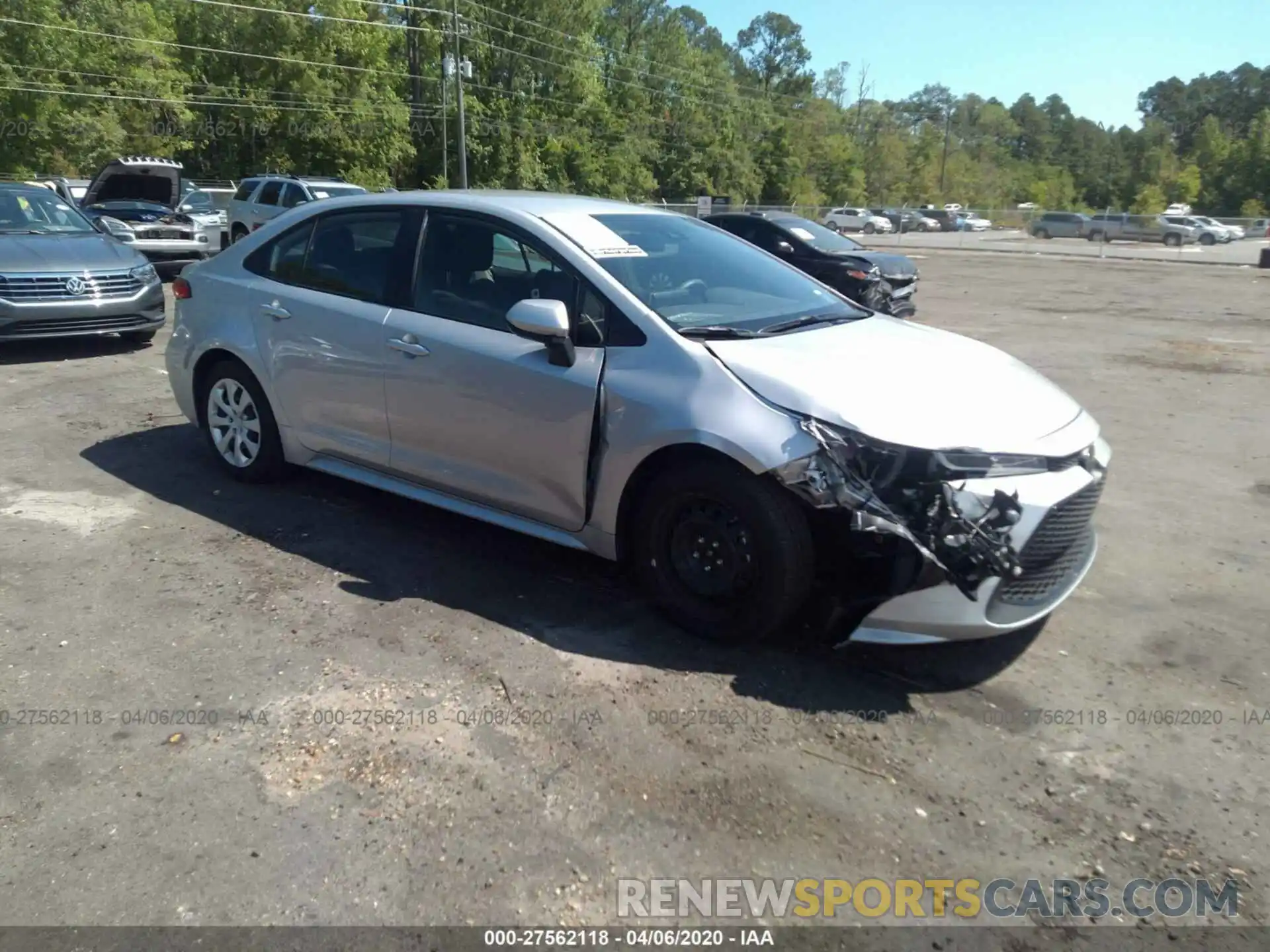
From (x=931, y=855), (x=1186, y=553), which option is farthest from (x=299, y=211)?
(x=1186, y=553)

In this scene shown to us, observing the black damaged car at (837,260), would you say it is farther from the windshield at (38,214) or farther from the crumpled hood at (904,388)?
the crumpled hood at (904,388)

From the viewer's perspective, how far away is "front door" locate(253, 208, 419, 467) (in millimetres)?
5027

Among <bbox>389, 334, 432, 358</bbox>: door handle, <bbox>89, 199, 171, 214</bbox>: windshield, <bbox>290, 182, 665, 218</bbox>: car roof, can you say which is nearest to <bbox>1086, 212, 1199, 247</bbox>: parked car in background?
<bbox>89, 199, 171, 214</bbox>: windshield

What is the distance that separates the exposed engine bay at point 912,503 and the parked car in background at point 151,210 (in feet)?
44.8

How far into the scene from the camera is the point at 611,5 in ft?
269

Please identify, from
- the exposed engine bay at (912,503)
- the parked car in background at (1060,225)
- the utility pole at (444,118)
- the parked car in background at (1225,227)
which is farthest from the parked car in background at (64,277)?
the parked car in background at (1060,225)

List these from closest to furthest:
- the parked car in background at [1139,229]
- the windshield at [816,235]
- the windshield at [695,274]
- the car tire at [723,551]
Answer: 1. the car tire at [723,551]
2. the windshield at [695,274]
3. the windshield at [816,235]
4. the parked car in background at [1139,229]

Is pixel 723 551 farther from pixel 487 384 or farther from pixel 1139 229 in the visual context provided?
pixel 1139 229

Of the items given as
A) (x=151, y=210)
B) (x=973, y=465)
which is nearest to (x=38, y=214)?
(x=151, y=210)

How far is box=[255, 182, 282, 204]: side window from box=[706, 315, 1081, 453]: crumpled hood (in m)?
18.5

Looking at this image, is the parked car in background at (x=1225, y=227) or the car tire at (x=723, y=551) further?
the parked car in background at (x=1225, y=227)

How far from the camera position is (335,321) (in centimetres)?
514

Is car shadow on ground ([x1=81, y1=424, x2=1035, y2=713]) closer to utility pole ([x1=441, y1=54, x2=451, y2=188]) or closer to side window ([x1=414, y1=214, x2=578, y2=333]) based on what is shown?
side window ([x1=414, y1=214, x2=578, y2=333])

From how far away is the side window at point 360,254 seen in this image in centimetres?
506
